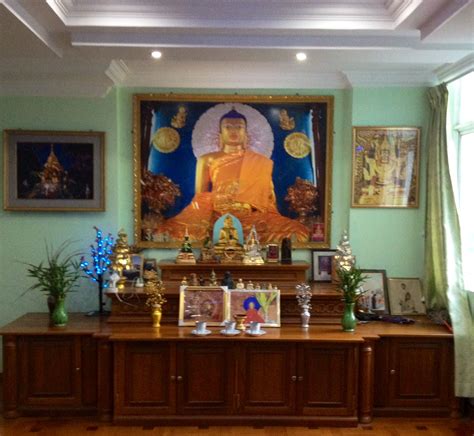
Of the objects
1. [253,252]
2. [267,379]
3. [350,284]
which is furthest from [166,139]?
[267,379]

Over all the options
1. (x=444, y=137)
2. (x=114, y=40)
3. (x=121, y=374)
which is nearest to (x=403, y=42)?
(x=444, y=137)

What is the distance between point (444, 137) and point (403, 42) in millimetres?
1251

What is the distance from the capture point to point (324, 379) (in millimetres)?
4852

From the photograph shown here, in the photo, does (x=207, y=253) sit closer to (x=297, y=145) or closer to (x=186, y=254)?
(x=186, y=254)

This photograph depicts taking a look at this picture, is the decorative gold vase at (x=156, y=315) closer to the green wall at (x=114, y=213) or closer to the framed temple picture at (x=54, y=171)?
the green wall at (x=114, y=213)

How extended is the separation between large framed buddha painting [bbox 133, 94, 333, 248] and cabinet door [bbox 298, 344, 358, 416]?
4.49ft

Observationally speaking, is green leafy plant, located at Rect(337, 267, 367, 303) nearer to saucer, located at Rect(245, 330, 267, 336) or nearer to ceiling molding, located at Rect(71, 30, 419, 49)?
saucer, located at Rect(245, 330, 267, 336)

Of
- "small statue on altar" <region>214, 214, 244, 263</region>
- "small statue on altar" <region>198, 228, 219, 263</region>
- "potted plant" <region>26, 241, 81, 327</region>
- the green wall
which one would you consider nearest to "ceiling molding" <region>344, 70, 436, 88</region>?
the green wall

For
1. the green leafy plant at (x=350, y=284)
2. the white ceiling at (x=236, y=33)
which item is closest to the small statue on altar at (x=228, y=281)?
the green leafy plant at (x=350, y=284)

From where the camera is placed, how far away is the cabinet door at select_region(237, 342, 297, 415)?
15.9 feet

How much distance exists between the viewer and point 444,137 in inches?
208

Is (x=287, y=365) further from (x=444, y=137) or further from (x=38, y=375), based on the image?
(x=444, y=137)

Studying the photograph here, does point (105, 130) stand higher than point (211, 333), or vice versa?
point (105, 130)

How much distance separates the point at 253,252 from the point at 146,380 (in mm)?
1590
